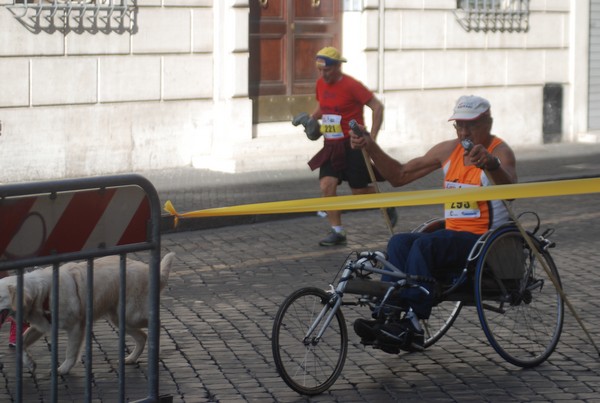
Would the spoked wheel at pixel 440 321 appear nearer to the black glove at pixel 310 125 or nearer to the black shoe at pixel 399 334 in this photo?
the black shoe at pixel 399 334

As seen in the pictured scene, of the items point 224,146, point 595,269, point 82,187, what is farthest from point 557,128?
point 82,187

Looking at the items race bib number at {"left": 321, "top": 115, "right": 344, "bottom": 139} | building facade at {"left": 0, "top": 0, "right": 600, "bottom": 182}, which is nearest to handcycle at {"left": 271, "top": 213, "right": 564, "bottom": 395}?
race bib number at {"left": 321, "top": 115, "right": 344, "bottom": 139}

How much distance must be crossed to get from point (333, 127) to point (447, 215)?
4323 millimetres

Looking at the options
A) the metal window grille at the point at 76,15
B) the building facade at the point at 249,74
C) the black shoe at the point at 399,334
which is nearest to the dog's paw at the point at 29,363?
the black shoe at the point at 399,334

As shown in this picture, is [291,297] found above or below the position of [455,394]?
above

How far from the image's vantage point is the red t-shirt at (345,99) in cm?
1111

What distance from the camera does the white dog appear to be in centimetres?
581

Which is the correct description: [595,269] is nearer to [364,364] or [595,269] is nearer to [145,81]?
[364,364]

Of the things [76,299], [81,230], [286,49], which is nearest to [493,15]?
[286,49]

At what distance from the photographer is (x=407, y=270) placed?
21.4 feet

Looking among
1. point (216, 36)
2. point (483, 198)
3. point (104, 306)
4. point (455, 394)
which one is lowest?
point (455, 394)

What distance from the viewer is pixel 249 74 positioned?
17.0 m

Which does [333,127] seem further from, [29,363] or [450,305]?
[29,363]

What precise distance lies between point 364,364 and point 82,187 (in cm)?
223
